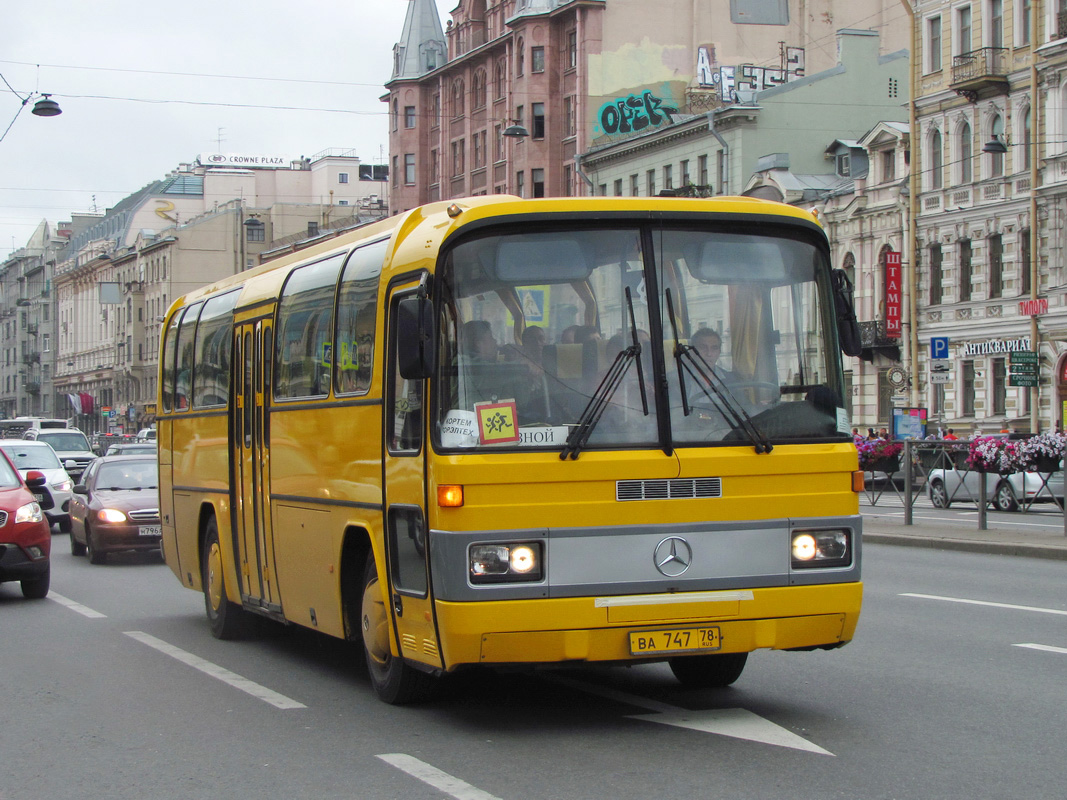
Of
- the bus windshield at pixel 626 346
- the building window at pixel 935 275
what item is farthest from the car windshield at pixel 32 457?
the building window at pixel 935 275

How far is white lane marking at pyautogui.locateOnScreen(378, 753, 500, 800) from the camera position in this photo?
6.70 m

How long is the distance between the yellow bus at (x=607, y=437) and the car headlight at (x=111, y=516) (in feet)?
43.0

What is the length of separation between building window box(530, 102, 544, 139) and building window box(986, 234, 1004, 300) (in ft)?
102

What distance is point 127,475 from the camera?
23.1 m

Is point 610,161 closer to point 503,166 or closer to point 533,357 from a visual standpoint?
point 503,166

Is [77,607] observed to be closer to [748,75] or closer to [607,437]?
[607,437]

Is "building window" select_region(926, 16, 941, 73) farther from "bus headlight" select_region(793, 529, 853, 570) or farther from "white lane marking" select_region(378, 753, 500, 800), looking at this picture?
"white lane marking" select_region(378, 753, 500, 800)

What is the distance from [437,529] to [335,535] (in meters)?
1.87

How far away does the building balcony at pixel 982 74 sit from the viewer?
47.8 meters

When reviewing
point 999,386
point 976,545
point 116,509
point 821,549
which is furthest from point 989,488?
point 821,549

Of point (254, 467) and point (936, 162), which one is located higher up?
point (936, 162)

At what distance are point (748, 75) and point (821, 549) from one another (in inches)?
2525

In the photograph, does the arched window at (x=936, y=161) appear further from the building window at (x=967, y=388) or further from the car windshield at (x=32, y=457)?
the car windshield at (x=32, y=457)

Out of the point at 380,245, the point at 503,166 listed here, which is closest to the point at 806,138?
the point at 503,166
